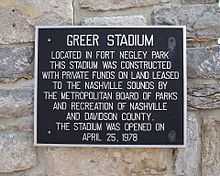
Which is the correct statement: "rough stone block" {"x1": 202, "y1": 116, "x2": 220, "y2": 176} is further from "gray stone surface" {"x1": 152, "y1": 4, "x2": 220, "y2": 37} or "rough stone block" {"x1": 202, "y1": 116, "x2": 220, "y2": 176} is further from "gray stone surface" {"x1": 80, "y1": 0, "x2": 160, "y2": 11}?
"gray stone surface" {"x1": 80, "y1": 0, "x2": 160, "y2": 11}

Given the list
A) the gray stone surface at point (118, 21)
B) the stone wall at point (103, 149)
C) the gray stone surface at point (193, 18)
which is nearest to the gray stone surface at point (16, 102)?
the stone wall at point (103, 149)

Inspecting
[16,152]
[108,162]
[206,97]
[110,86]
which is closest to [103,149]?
[108,162]

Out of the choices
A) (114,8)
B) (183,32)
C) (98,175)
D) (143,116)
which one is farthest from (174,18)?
(98,175)

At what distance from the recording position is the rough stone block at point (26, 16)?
1747mm

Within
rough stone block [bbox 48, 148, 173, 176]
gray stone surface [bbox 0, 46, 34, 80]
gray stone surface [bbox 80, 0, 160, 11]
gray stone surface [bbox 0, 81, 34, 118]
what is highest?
gray stone surface [bbox 80, 0, 160, 11]

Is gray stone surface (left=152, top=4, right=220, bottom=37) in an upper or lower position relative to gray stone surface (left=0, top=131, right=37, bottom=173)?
upper

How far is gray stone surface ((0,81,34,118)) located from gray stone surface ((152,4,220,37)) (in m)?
0.64

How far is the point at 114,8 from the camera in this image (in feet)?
5.67

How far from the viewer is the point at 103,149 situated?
1.73 meters

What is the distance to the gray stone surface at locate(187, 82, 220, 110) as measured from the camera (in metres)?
1.70

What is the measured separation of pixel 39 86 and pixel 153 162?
23.3 inches

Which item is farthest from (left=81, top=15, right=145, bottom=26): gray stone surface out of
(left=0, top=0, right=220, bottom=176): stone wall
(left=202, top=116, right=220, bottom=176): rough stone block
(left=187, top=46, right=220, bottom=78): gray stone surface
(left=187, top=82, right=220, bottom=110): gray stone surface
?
(left=202, top=116, right=220, bottom=176): rough stone block

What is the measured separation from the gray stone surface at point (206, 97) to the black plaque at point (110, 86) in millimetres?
56

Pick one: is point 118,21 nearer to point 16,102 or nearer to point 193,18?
point 193,18
